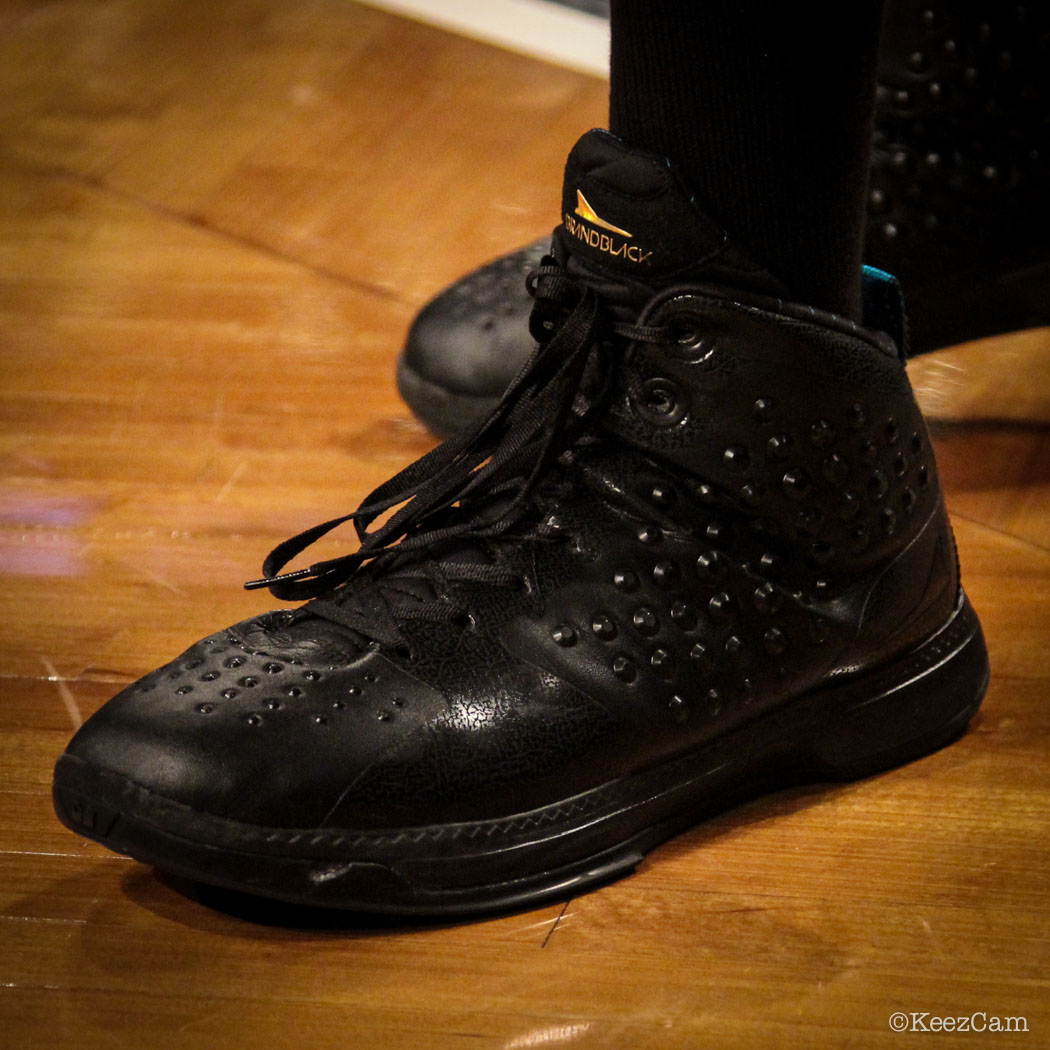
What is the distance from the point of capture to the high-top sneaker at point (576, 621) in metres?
0.62

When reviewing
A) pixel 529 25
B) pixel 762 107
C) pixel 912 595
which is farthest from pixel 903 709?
pixel 529 25

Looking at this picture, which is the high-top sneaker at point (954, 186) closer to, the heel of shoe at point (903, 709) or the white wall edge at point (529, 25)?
the heel of shoe at point (903, 709)

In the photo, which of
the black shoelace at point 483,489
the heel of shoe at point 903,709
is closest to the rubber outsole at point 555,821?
the heel of shoe at point 903,709

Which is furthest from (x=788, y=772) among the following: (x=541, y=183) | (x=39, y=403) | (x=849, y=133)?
(x=541, y=183)

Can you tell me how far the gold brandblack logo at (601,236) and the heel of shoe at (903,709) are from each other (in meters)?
0.24

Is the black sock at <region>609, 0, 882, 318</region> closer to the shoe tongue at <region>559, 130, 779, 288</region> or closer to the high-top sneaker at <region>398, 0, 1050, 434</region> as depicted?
the shoe tongue at <region>559, 130, 779, 288</region>

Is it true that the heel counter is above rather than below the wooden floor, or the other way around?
above

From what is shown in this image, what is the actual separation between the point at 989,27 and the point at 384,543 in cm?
59

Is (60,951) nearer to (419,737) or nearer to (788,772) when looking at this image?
(419,737)

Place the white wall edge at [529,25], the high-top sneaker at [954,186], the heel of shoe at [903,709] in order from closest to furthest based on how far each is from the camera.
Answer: the heel of shoe at [903,709] → the high-top sneaker at [954,186] → the white wall edge at [529,25]

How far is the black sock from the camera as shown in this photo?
62 centimetres

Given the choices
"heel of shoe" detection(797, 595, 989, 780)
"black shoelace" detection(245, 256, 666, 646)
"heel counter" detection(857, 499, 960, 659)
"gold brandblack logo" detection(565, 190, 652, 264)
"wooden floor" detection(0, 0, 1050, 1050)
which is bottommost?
"wooden floor" detection(0, 0, 1050, 1050)

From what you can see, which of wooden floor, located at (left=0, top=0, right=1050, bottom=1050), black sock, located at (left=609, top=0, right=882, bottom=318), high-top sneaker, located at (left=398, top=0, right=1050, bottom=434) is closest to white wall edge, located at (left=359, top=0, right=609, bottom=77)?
wooden floor, located at (left=0, top=0, right=1050, bottom=1050)

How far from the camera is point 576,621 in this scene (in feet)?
2.14
